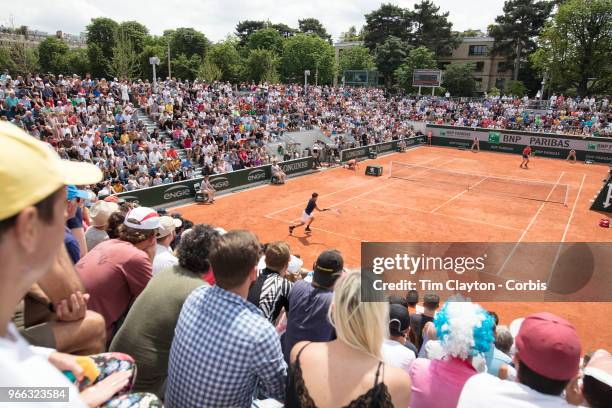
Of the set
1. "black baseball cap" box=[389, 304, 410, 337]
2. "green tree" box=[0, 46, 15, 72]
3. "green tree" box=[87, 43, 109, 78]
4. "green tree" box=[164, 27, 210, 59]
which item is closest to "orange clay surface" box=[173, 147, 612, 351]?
"black baseball cap" box=[389, 304, 410, 337]

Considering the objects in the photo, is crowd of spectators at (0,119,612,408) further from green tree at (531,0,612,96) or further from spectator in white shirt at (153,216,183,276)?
green tree at (531,0,612,96)

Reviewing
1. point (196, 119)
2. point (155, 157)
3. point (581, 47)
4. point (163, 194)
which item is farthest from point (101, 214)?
point (581, 47)

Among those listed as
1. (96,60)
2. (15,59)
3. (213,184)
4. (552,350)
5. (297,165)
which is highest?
(96,60)

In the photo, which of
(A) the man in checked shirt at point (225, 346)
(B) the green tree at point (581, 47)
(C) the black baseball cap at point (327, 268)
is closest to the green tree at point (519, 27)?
(B) the green tree at point (581, 47)

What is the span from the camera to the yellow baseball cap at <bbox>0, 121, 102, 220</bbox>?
44.6 inches

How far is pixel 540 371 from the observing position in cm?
223

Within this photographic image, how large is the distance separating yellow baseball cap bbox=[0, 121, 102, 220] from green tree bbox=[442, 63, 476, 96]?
228ft

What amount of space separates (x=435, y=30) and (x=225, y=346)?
82.3 meters

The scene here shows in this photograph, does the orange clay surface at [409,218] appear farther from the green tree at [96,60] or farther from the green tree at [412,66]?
the green tree at [96,60]

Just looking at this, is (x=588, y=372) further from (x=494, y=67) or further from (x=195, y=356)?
(x=494, y=67)

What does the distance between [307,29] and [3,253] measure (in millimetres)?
116554

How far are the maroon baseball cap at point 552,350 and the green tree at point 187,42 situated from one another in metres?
83.2

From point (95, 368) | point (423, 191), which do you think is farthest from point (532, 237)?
point (95, 368)

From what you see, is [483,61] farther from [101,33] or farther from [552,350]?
[552,350]
